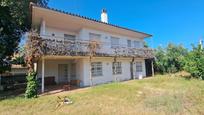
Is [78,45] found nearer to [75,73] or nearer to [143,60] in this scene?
[75,73]

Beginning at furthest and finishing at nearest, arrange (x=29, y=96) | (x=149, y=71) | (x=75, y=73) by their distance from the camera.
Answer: (x=149, y=71) → (x=75, y=73) → (x=29, y=96)

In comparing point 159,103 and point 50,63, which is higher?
point 50,63

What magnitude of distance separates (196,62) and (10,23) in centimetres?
2177

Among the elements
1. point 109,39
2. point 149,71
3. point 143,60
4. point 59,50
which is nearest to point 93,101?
point 59,50

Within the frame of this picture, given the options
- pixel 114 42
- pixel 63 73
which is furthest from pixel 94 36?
pixel 63 73

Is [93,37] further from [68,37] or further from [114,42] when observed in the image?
[114,42]

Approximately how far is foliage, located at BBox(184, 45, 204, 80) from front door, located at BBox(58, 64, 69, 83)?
577 inches

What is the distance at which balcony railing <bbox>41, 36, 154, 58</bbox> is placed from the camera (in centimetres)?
1255

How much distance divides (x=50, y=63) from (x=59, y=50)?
207 inches

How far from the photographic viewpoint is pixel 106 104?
8.86 m

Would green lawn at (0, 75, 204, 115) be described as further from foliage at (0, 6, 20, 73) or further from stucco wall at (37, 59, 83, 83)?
foliage at (0, 6, 20, 73)

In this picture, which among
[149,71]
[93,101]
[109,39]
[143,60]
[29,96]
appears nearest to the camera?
[93,101]

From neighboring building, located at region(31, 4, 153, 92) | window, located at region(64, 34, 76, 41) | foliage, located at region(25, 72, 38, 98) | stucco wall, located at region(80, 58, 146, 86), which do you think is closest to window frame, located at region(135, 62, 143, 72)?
neighboring building, located at region(31, 4, 153, 92)

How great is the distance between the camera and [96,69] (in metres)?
16.9
